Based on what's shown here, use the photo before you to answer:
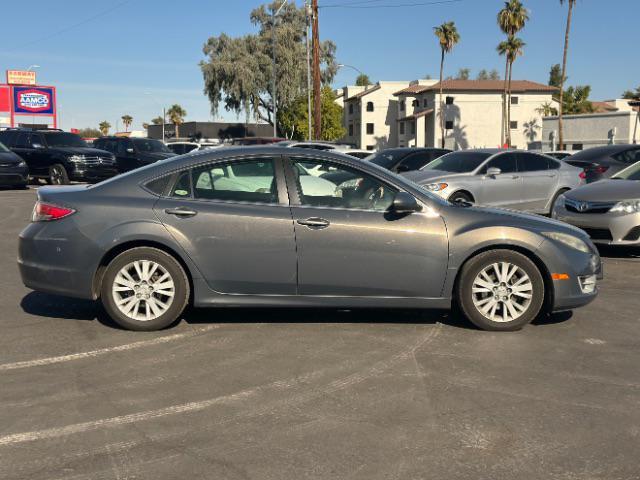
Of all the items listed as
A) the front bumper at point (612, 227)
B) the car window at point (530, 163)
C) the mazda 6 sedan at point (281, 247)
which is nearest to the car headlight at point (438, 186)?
the car window at point (530, 163)

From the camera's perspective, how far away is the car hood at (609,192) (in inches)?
377

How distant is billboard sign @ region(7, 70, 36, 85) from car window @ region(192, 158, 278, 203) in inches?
2836

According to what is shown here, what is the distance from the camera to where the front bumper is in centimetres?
934

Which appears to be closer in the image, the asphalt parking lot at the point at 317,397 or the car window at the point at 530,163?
the asphalt parking lot at the point at 317,397

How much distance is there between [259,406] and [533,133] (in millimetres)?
71045

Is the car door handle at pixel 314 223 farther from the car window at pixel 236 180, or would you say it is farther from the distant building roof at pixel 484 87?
the distant building roof at pixel 484 87

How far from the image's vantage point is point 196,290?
5629 millimetres

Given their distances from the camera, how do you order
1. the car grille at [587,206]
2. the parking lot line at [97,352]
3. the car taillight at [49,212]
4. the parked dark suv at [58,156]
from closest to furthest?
the parking lot line at [97,352], the car taillight at [49,212], the car grille at [587,206], the parked dark suv at [58,156]

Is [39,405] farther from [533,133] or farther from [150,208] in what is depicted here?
[533,133]

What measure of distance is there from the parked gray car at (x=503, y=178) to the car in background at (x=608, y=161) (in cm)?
241

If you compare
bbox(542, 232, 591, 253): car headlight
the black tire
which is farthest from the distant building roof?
bbox(542, 232, 591, 253): car headlight

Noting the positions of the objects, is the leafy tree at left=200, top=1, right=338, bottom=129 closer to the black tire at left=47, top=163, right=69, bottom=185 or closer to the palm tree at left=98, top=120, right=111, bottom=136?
the black tire at left=47, top=163, right=69, bottom=185

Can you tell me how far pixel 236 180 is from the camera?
5.79m

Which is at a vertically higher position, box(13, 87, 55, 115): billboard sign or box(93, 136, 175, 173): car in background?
box(13, 87, 55, 115): billboard sign
